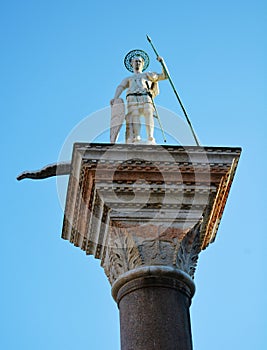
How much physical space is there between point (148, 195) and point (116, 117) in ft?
5.45

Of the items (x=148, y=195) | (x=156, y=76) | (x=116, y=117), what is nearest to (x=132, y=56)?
(x=156, y=76)

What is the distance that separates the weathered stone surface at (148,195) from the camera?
789 cm

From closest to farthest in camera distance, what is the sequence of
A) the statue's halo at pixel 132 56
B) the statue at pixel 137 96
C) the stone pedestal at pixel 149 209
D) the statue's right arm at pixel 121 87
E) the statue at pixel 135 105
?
the stone pedestal at pixel 149 209
the statue at pixel 135 105
the statue at pixel 137 96
the statue's right arm at pixel 121 87
the statue's halo at pixel 132 56

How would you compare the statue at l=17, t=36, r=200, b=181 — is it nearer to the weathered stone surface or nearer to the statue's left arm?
the statue's left arm

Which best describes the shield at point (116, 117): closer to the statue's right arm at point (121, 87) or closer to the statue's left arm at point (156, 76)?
the statue's right arm at point (121, 87)

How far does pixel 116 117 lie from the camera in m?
9.35

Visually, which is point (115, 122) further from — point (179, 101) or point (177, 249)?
point (177, 249)

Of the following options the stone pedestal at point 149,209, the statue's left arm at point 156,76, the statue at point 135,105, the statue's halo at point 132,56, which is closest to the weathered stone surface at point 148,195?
the stone pedestal at point 149,209

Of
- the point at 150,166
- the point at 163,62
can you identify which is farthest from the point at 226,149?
the point at 163,62

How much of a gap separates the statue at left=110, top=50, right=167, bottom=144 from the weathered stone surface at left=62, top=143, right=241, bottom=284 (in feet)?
3.56

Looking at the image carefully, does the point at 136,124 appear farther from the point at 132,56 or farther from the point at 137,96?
the point at 132,56

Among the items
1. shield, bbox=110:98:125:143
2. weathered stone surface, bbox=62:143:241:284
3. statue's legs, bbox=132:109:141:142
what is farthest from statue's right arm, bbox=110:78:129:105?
weathered stone surface, bbox=62:143:241:284

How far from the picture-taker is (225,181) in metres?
8.39

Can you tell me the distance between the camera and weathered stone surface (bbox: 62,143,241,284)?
311 inches
